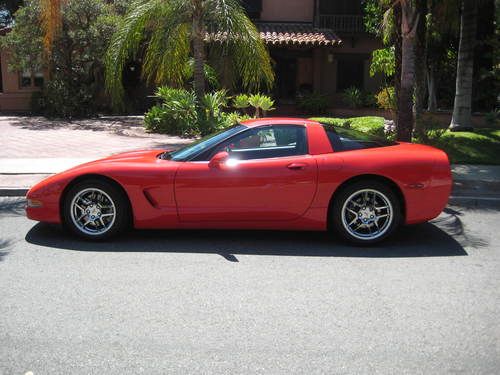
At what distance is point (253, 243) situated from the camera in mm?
6090

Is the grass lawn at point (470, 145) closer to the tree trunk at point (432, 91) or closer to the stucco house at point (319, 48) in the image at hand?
the tree trunk at point (432, 91)

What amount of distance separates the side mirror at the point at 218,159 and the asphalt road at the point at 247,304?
835 mm

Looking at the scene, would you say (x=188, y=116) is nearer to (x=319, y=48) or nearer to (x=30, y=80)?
(x=30, y=80)

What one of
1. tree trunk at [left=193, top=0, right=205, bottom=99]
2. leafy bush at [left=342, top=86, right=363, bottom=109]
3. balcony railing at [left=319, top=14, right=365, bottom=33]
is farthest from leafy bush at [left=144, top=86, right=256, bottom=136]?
balcony railing at [left=319, top=14, right=365, bottom=33]

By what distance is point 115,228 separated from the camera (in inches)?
236

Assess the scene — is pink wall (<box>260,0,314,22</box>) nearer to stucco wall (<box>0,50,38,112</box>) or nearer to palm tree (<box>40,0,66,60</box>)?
palm tree (<box>40,0,66,60</box>)

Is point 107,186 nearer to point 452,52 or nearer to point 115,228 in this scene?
point 115,228

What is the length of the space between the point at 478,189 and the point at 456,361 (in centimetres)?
600

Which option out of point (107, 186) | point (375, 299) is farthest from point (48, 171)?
point (375, 299)

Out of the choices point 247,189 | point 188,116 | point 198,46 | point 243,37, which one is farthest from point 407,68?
point 188,116

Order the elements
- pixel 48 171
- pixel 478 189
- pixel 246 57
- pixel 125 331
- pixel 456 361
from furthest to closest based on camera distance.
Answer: pixel 246 57 < pixel 48 171 < pixel 478 189 < pixel 125 331 < pixel 456 361

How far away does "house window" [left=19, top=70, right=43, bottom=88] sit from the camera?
22.7 metres

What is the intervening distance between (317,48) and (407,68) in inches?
605

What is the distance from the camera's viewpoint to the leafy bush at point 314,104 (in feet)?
74.8
